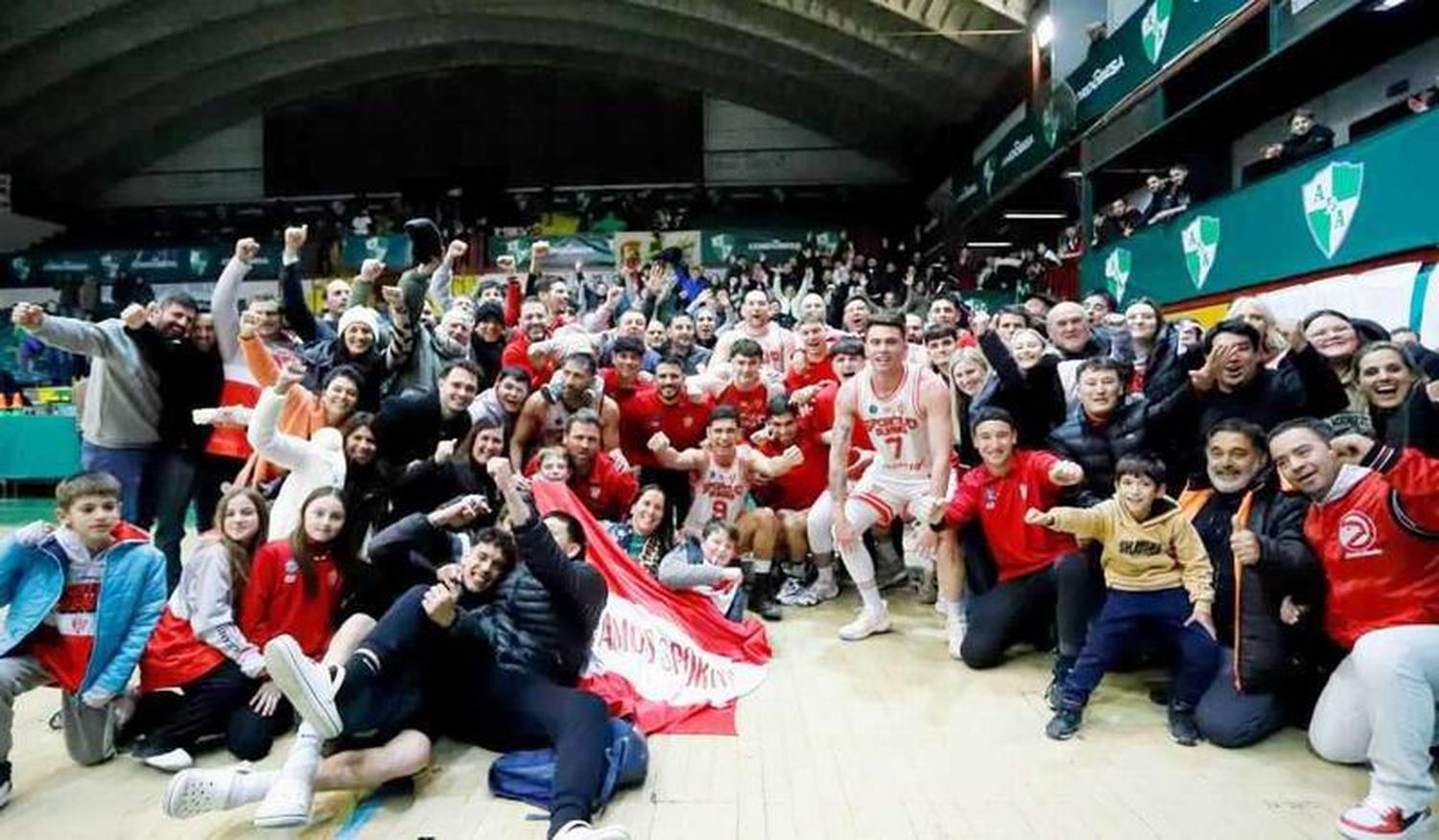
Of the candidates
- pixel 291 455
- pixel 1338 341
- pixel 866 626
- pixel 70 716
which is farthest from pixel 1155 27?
pixel 70 716

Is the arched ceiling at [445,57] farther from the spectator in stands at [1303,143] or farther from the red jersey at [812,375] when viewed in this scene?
the red jersey at [812,375]

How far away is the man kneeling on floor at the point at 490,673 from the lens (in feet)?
9.62

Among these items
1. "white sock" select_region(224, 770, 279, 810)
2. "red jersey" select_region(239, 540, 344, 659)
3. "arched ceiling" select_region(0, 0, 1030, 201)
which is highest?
"arched ceiling" select_region(0, 0, 1030, 201)

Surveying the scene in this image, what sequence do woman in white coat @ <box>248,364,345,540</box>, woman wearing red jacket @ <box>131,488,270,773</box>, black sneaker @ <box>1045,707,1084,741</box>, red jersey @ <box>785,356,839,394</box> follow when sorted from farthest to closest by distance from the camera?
red jersey @ <box>785,356,839,394</box> < woman in white coat @ <box>248,364,345,540</box> < black sneaker @ <box>1045,707,1084,741</box> < woman wearing red jacket @ <box>131,488,270,773</box>

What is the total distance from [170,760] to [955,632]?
3603 millimetres

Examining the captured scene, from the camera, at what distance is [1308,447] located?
10.9ft

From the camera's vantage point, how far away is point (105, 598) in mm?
3438

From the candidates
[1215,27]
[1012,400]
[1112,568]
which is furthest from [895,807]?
[1215,27]

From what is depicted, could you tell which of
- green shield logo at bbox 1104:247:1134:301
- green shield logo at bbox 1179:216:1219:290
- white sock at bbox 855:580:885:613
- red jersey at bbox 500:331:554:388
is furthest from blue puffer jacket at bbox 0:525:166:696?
green shield logo at bbox 1104:247:1134:301

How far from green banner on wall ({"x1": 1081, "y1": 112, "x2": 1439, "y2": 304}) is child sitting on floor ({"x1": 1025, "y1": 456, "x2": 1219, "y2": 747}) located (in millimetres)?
3652

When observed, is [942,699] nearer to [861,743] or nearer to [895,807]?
[861,743]

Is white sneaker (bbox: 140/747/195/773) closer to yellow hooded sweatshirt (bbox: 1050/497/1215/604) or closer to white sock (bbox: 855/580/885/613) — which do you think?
white sock (bbox: 855/580/885/613)

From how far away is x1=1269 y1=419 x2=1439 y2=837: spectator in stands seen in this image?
9.77 ft

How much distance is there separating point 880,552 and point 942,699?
6.86 feet
